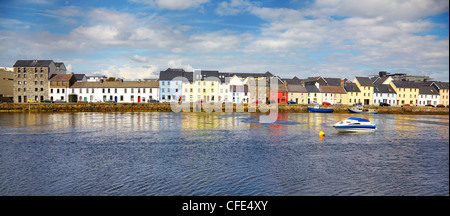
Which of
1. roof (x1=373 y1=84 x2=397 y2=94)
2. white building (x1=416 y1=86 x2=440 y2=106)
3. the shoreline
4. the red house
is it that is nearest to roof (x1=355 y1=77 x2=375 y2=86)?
roof (x1=373 y1=84 x2=397 y2=94)

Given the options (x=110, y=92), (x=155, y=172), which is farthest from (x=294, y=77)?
(x=155, y=172)

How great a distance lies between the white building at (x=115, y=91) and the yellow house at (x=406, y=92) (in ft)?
290

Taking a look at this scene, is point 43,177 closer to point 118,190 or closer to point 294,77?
point 118,190

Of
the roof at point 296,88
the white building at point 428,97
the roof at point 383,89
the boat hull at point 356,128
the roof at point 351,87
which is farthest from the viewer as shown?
the white building at point 428,97

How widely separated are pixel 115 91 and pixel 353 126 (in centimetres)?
7864

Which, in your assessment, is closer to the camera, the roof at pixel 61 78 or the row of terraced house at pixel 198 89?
the roof at pixel 61 78

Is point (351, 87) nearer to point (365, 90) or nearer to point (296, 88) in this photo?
point (365, 90)

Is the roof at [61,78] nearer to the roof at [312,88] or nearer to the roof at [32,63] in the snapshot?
the roof at [32,63]

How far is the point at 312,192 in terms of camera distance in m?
15.1

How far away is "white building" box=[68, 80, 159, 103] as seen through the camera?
97.3 metres

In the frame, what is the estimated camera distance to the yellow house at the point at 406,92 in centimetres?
11544

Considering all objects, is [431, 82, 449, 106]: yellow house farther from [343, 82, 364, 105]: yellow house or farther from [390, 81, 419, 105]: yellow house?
[343, 82, 364, 105]: yellow house

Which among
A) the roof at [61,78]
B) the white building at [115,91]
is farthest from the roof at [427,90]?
the roof at [61,78]

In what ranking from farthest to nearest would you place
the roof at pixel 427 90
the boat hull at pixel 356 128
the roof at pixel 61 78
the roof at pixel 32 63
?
1. the roof at pixel 427 90
2. the roof at pixel 32 63
3. the roof at pixel 61 78
4. the boat hull at pixel 356 128
